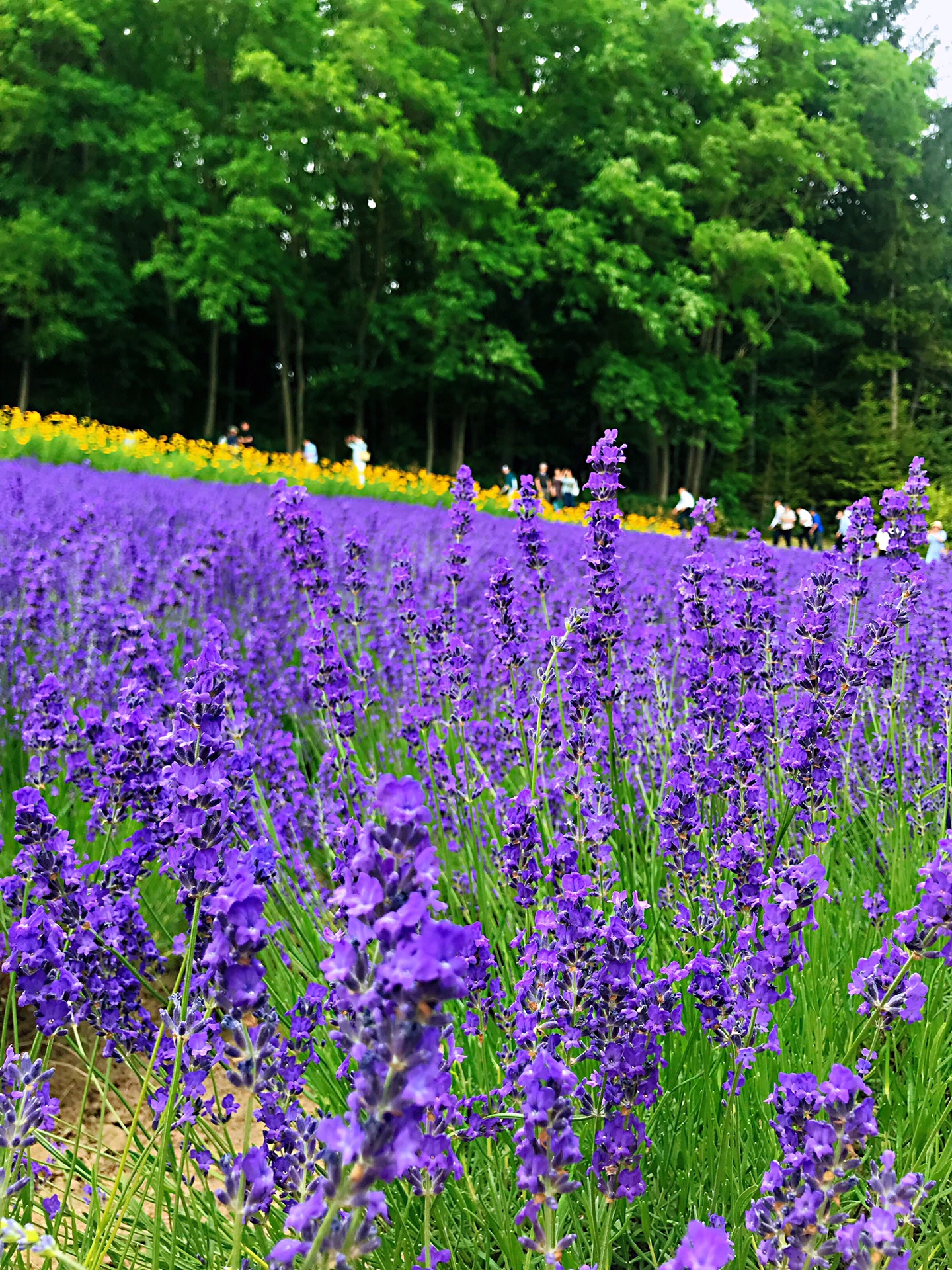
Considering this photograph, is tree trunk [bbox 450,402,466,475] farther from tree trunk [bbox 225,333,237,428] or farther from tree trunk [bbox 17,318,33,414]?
tree trunk [bbox 17,318,33,414]

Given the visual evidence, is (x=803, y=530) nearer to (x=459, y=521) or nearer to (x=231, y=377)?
(x=231, y=377)

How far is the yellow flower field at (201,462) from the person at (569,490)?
695mm

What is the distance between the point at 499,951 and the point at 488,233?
21.9m

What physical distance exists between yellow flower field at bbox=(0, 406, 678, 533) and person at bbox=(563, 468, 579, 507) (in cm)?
69

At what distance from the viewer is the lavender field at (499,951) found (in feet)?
2.86

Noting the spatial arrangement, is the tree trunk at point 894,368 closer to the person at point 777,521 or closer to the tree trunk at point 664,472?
the person at point 777,521

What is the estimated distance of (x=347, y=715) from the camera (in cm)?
243

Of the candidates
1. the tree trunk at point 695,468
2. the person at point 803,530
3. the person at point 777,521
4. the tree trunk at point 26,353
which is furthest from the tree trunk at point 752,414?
the tree trunk at point 26,353

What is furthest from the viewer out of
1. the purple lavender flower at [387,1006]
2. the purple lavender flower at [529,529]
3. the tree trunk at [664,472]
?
the tree trunk at [664,472]

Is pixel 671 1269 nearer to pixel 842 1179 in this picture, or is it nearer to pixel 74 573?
pixel 842 1179

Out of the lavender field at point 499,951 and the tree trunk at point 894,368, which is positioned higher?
the tree trunk at point 894,368

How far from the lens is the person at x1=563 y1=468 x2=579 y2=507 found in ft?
48.2

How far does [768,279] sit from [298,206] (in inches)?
438

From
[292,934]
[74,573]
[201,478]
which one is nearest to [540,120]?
[201,478]
